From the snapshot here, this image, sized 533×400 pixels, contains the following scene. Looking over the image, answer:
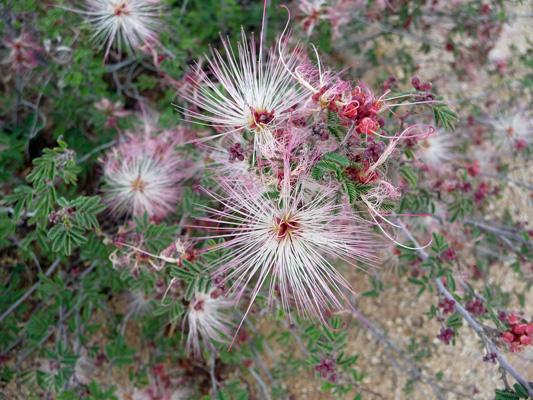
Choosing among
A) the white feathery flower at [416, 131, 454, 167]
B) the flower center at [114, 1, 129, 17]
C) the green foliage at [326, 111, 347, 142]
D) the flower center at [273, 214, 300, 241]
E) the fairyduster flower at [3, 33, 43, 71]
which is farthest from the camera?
the white feathery flower at [416, 131, 454, 167]

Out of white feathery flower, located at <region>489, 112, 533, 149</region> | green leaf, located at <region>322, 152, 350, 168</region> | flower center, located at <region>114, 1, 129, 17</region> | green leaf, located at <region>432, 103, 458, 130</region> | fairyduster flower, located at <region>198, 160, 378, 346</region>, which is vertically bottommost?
fairyduster flower, located at <region>198, 160, 378, 346</region>

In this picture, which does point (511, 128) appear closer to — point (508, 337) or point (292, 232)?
point (508, 337)

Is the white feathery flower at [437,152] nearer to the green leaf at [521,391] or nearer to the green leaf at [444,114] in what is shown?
the green leaf at [444,114]

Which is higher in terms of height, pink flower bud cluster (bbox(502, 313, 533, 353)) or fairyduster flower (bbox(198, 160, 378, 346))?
fairyduster flower (bbox(198, 160, 378, 346))

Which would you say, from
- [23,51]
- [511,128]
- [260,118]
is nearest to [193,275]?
[260,118]

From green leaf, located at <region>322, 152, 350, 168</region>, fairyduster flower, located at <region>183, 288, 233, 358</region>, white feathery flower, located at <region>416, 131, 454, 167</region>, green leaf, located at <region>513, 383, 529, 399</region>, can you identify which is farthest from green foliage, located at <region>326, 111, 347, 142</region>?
white feathery flower, located at <region>416, 131, 454, 167</region>

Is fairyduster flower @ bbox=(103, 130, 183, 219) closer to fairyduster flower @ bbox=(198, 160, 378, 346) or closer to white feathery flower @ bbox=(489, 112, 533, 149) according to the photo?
fairyduster flower @ bbox=(198, 160, 378, 346)
